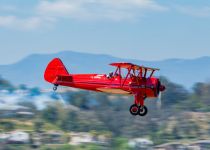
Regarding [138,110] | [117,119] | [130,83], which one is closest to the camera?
[138,110]

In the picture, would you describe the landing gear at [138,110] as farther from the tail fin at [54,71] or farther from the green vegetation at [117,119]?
the green vegetation at [117,119]

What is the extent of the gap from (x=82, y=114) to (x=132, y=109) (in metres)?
127

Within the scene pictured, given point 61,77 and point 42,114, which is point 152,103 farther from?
point 61,77

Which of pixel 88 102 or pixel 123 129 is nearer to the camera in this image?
pixel 123 129

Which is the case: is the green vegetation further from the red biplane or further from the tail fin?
the red biplane

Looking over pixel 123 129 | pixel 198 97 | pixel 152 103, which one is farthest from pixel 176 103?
pixel 123 129

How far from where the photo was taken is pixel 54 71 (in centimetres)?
4909

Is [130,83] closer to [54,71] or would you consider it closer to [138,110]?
[138,110]

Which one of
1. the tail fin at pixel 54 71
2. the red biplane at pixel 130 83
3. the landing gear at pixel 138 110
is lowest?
the landing gear at pixel 138 110

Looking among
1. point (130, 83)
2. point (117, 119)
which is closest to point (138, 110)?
point (130, 83)

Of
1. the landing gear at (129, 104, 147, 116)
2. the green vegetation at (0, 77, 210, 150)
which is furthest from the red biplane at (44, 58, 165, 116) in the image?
the green vegetation at (0, 77, 210, 150)

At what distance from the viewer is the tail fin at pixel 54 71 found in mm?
48344

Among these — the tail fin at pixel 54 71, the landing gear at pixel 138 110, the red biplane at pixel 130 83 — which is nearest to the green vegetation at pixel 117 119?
the tail fin at pixel 54 71

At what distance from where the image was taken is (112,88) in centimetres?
4484
